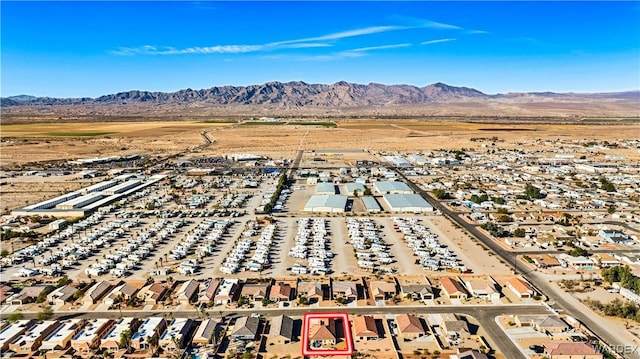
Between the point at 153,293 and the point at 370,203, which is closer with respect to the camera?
the point at 153,293

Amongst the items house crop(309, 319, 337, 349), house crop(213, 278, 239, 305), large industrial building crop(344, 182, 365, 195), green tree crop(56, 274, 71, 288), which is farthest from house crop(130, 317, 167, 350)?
large industrial building crop(344, 182, 365, 195)

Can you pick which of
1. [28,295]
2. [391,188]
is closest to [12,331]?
[28,295]

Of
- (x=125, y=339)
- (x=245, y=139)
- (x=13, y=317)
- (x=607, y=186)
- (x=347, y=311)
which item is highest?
(x=245, y=139)

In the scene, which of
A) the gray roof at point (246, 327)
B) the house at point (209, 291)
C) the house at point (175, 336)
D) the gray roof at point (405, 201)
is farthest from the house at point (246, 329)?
the gray roof at point (405, 201)

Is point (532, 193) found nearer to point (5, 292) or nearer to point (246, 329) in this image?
point (246, 329)

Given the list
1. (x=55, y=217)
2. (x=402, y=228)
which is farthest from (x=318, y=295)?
(x=55, y=217)

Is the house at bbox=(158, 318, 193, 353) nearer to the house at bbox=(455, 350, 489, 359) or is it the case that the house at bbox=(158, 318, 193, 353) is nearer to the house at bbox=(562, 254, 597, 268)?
the house at bbox=(455, 350, 489, 359)

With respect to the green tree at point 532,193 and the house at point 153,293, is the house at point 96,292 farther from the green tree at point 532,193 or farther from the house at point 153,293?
the green tree at point 532,193
